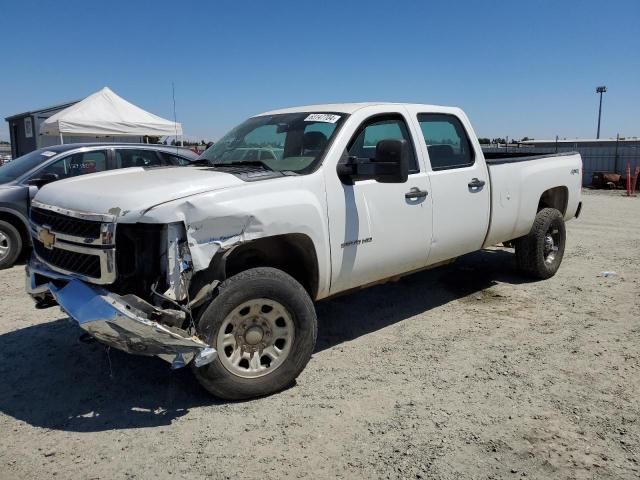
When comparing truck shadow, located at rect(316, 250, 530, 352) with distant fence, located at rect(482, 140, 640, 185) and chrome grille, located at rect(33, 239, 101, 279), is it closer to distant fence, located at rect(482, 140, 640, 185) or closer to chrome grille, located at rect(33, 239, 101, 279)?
chrome grille, located at rect(33, 239, 101, 279)

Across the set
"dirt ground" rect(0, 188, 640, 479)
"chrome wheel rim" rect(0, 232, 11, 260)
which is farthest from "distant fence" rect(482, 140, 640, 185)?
"chrome wheel rim" rect(0, 232, 11, 260)

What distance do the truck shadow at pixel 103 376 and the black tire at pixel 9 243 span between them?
2.96 m

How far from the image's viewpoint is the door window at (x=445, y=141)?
16.6 ft

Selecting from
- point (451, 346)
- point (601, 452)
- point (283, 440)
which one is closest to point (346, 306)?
point (451, 346)

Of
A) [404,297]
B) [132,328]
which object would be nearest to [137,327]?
[132,328]

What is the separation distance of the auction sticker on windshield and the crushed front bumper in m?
2.10

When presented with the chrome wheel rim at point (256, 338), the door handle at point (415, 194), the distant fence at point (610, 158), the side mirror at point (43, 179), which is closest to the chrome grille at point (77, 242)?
the chrome wheel rim at point (256, 338)

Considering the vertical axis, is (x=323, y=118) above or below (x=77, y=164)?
above

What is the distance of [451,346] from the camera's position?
15.5 feet

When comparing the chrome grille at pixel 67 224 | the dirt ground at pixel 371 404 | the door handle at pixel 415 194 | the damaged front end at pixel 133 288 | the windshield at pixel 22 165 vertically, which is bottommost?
the dirt ground at pixel 371 404

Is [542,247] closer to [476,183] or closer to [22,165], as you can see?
[476,183]

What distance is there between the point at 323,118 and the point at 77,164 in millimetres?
4988

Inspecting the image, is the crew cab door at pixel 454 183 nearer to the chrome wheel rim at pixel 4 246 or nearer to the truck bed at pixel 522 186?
the truck bed at pixel 522 186

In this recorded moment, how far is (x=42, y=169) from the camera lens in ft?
25.8
